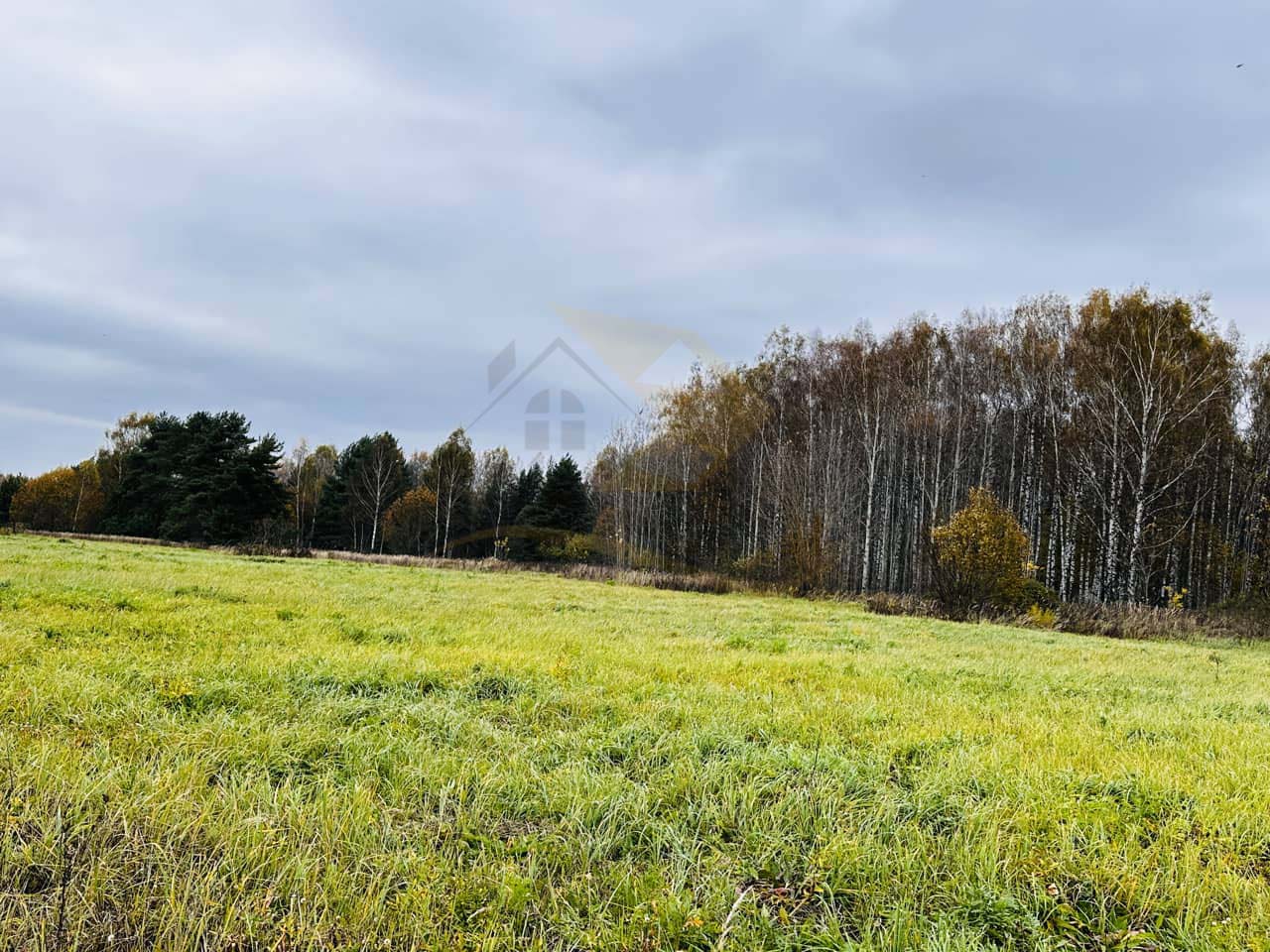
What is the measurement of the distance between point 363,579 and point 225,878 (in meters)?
15.5

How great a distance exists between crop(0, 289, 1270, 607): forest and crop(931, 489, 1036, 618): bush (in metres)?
1.13

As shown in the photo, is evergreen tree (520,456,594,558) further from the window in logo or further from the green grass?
the green grass

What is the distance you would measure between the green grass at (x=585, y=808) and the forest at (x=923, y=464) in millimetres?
17200

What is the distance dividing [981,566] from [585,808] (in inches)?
731

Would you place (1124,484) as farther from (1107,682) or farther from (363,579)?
(363,579)

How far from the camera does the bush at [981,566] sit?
60.6 feet

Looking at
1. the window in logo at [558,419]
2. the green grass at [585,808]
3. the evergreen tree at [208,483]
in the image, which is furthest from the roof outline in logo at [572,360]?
the green grass at [585,808]

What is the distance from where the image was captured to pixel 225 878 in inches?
94.7

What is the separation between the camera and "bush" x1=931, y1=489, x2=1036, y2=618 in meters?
18.5

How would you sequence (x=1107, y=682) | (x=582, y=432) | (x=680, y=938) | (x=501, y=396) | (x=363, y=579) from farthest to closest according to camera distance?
(x=501, y=396)
(x=582, y=432)
(x=363, y=579)
(x=1107, y=682)
(x=680, y=938)

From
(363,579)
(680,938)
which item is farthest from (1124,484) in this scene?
(680,938)

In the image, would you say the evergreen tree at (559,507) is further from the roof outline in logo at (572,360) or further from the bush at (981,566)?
the bush at (981,566)

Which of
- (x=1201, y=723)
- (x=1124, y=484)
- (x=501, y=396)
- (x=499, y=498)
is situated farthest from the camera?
(x=499, y=498)

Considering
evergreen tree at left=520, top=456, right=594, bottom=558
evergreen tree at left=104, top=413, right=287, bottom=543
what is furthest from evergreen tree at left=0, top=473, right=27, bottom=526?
evergreen tree at left=520, top=456, right=594, bottom=558
